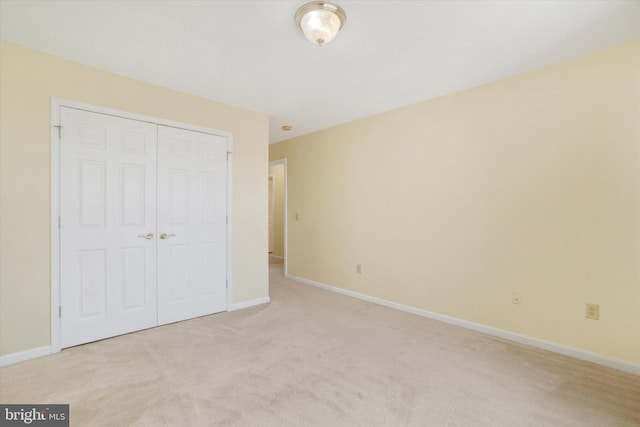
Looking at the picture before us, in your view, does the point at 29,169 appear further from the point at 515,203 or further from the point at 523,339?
the point at 523,339

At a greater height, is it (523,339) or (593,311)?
(593,311)

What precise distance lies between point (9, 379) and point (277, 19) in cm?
309

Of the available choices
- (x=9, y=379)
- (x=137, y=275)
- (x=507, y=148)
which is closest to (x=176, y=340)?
(x=137, y=275)

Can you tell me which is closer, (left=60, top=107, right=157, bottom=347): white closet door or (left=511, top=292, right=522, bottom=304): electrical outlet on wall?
(left=60, top=107, right=157, bottom=347): white closet door

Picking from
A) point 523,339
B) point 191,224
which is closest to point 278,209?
point 191,224

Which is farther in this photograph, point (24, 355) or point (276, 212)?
point (276, 212)

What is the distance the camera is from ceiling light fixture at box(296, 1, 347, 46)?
6.19 ft

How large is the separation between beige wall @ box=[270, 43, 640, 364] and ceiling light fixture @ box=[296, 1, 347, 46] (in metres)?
1.83

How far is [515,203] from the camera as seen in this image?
284 cm

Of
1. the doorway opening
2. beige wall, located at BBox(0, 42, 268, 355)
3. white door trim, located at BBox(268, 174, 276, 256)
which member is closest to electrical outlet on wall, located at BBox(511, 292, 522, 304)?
beige wall, located at BBox(0, 42, 268, 355)

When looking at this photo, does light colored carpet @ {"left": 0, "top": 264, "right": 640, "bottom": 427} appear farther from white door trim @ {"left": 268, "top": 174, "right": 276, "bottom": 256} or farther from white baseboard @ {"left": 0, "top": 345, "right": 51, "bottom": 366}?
white door trim @ {"left": 268, "top": 174, "right": 276, "bottom": 256}

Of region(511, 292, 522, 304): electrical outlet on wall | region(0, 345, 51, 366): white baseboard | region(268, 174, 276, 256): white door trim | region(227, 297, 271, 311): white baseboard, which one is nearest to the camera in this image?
region(0, 345, 51, 366): white baseboard

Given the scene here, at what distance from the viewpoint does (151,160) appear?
3.07 m

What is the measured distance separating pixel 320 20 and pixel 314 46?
1.33 feet
